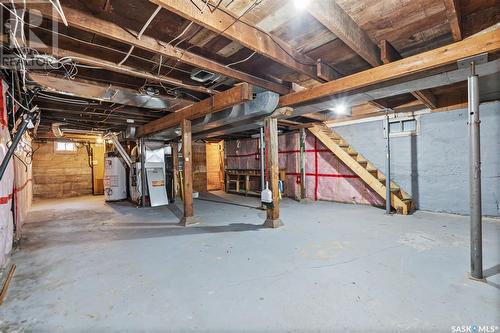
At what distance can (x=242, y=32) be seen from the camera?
1.97 m

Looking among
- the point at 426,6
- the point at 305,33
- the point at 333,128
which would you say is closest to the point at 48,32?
the point at 305,33

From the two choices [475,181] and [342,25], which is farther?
[475,181]

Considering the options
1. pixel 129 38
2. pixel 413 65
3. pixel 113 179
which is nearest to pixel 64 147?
pixel 113 179

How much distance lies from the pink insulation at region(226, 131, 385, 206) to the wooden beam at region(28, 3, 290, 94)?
3.96 meters

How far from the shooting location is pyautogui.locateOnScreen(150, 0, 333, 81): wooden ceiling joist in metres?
1.60

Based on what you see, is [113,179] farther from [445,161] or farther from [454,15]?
[445,161]

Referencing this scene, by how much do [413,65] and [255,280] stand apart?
2.56 meters

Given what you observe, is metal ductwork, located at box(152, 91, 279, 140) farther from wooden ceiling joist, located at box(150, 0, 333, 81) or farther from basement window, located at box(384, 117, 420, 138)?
basement window, located at box(384, 117, 420, 138)

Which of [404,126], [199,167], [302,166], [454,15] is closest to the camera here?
[454,15]

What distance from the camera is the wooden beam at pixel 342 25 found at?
1.64m

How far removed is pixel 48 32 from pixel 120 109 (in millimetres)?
2447

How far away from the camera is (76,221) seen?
15.3 ft

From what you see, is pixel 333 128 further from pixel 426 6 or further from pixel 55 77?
pixel 55 77

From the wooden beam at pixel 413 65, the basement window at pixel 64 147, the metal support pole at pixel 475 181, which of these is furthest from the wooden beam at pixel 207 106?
the basement window at pixel 64 147
